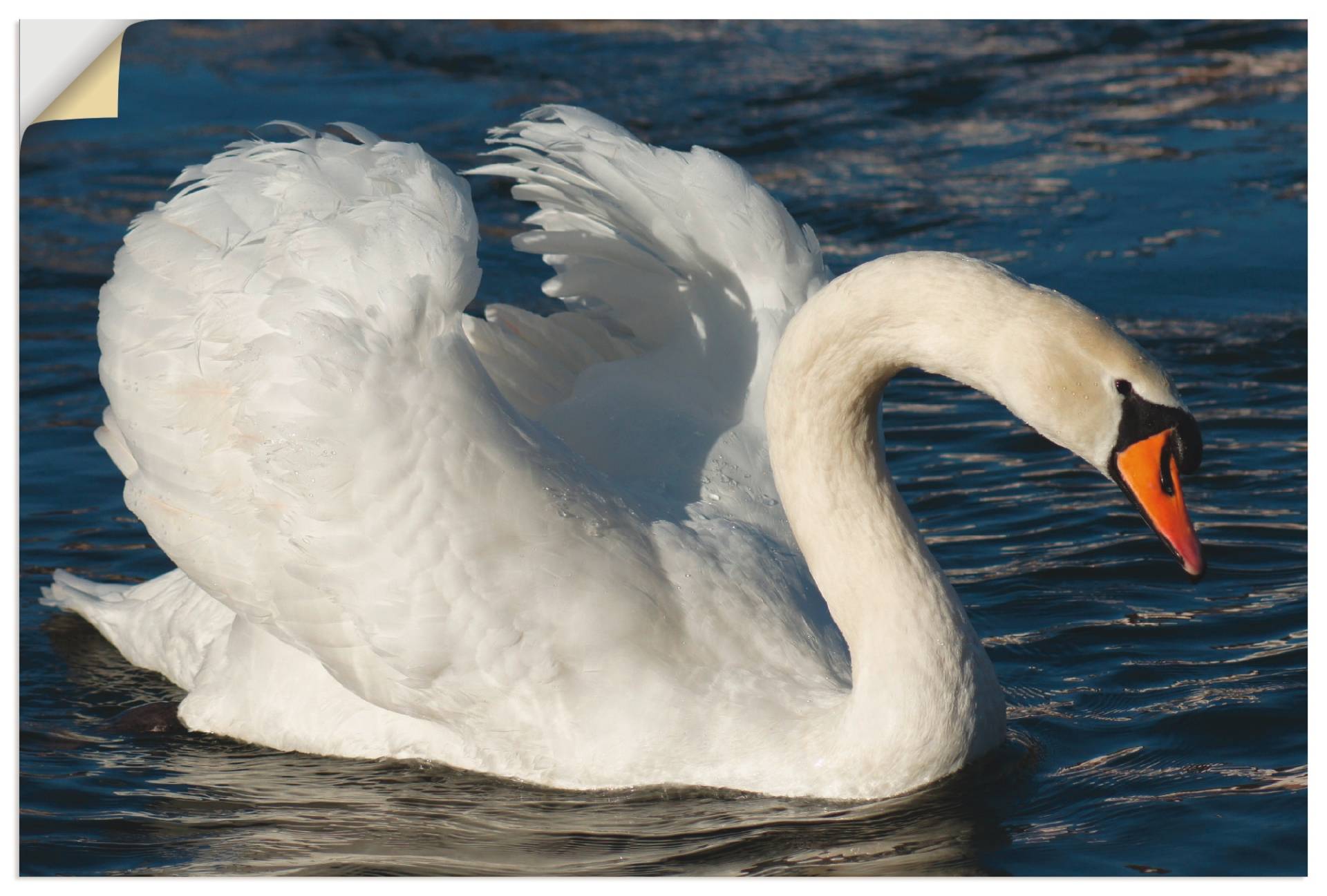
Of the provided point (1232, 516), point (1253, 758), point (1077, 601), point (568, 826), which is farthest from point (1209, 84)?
point (568, 826)

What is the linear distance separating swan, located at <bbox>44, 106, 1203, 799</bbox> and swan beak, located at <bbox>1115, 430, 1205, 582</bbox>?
0.4 inches

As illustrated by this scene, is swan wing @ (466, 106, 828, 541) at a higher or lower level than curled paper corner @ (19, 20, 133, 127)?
lower

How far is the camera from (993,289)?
15.7ft

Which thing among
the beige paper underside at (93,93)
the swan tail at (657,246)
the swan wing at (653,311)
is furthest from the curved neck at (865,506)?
the beige paper underside at (93,93)

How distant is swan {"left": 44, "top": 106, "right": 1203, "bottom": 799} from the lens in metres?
5.00

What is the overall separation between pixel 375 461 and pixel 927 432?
14.2 ft

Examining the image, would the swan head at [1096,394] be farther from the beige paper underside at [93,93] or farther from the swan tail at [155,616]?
the swan tail at [155,616]

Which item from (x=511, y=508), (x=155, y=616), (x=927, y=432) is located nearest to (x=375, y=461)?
(x=511, y=508)

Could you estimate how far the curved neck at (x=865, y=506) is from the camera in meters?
5.01

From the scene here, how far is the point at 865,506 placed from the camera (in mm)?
5414

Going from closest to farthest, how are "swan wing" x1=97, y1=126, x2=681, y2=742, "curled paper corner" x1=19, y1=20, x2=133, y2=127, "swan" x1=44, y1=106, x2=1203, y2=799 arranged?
"curled paper corner" x1=19, y1=20, x2=133, y2=127 → "swan" x1=44, y1=106, x2=1203, y2=799 → "swan wing" x1=97, y1=126, x2=681, y2=742

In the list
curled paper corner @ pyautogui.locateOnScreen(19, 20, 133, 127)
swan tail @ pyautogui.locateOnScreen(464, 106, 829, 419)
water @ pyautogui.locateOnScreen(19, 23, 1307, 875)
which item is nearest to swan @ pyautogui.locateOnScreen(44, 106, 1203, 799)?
water @ pyautogui.locateOnScreen(19, 23, 1307, 875)

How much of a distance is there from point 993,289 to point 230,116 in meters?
9.61

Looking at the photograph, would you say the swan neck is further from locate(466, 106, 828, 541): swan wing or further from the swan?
locate(466, 106, 828, 541): swan wing
